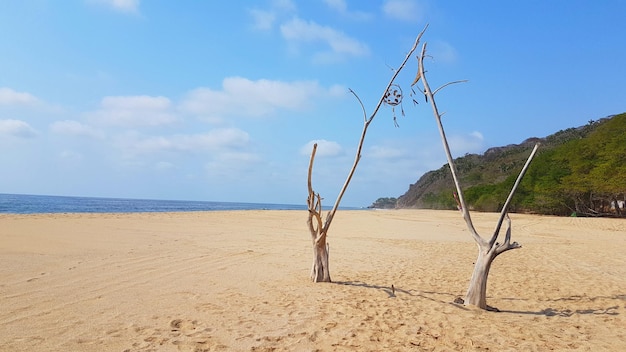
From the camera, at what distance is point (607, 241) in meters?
18.0

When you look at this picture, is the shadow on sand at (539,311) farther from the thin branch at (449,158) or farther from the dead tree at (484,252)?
the thin branch at (449,158)

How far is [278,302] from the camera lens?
19.7ft

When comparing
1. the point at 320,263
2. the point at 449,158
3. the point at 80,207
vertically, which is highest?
the point at 449,158

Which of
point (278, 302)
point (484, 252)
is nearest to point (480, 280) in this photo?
point (484, 252)

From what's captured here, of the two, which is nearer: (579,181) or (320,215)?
(320,215)

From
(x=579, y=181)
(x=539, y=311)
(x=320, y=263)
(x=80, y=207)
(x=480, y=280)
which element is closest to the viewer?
(x=480, y=280)

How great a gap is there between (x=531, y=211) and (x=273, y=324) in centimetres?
5149

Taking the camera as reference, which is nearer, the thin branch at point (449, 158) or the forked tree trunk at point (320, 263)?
the thin branch at point (449, 158)

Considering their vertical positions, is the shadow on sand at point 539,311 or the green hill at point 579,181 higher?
the green hill at point 579,181

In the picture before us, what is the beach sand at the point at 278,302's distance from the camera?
14.3ft

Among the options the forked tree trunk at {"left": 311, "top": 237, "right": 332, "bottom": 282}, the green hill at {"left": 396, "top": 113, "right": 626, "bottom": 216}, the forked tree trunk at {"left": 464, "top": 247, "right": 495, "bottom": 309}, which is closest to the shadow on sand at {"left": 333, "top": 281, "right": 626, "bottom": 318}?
the forked tree trunk at {"left": 464, "top": 247, "right": 495, "bottom": 309}

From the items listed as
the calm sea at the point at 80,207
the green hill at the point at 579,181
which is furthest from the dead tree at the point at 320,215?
the calm sea at the point at 80,207

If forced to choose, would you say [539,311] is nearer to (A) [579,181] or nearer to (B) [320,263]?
(B) [320,263]

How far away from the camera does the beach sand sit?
435 cm
